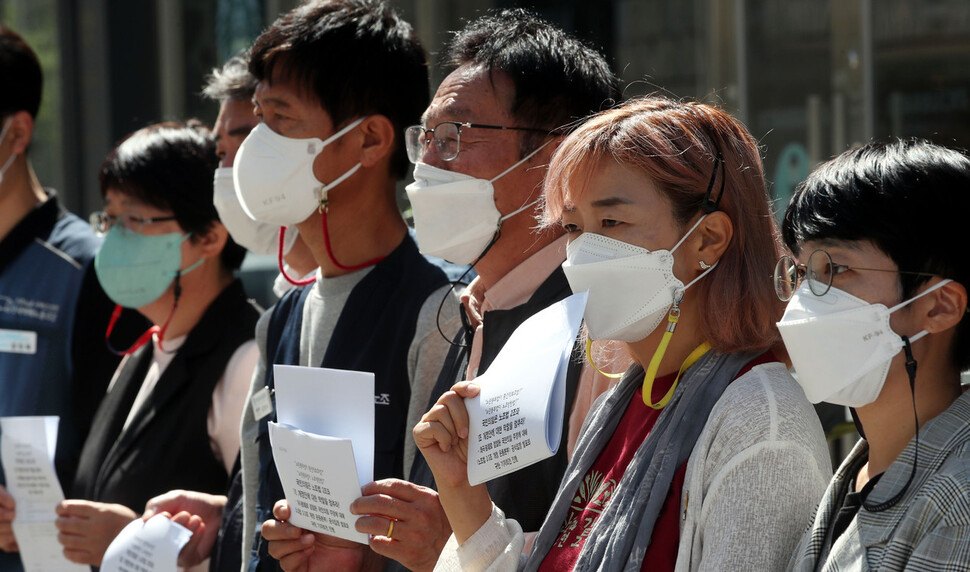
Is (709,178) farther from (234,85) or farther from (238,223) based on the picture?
(234,85)

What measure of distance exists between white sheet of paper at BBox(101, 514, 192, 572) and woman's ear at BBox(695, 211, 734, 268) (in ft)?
5.37

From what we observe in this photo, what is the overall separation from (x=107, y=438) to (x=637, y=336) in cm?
206

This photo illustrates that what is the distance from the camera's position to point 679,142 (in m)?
1.97

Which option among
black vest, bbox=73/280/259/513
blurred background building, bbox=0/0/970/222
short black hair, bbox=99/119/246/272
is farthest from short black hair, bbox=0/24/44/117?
blurred background building, bbox=0/0/970/222

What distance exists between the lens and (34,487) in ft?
11.0

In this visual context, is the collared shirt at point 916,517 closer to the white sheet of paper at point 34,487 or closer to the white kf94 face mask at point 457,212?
the white kf94 face mask at point 457,212

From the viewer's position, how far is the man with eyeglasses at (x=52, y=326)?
3811 millimetres

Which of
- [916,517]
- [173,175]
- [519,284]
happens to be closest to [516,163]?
[519,284]

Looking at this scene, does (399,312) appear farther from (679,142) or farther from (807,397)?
(807,397)

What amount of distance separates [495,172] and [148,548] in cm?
138

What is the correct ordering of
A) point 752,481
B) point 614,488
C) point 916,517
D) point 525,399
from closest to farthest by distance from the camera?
1. point 916,517
2. point 752,481
3. point 525,399
4. point 614,488

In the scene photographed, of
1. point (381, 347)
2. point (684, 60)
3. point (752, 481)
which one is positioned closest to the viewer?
point (752, 481)

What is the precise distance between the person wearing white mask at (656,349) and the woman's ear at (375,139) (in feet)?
3.11

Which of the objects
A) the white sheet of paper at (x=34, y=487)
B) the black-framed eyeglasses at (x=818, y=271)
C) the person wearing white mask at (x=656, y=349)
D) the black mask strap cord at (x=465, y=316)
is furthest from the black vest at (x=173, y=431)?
the black-framed eyeglasses at (x=818, y=271)
